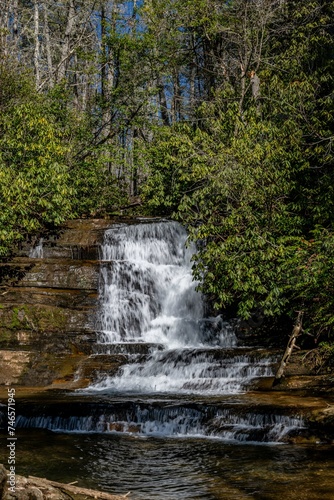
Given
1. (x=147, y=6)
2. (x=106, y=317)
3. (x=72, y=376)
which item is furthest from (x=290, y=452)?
(x=147, y=6)

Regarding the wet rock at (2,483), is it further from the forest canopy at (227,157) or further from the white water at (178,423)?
the forest canopy at (227,157)

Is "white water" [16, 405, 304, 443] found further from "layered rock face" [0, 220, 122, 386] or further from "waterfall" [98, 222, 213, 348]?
"waterfall" [98, 222, 213, 348]

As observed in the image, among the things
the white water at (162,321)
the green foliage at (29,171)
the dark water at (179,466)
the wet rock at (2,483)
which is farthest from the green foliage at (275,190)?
the wet rock at (2,483)

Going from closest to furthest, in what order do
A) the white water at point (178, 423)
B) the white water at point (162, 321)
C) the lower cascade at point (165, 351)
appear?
1. the white water at point (178, 423)
2. the lower cascade at point (165, 351)
3. the white water at point (162, 321)

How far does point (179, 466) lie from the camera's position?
797 centimetres

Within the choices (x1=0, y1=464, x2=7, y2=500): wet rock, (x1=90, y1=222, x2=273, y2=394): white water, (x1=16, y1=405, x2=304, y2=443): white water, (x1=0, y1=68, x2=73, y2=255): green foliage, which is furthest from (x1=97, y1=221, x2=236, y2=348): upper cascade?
(x1=0, y1=464, x2=7, y2=500): wet rock

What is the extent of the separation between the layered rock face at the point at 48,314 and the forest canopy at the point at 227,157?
1.11 m

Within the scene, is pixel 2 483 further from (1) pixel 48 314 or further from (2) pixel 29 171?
(2) pixel 29 171

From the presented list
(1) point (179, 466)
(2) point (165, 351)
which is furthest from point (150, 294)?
(1) point (179, 466)

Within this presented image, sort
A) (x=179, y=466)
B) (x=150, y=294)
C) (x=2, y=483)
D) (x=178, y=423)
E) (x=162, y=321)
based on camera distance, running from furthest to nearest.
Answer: (x=150, y=294) < (x=162, y=321) < (x=178, y=423) < (x=179, y=466) < (x=2, y=483)

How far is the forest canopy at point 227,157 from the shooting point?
15117 millimetres

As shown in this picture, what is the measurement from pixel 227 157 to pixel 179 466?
1066cm

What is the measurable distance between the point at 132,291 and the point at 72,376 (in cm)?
448

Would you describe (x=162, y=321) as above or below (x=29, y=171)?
below
